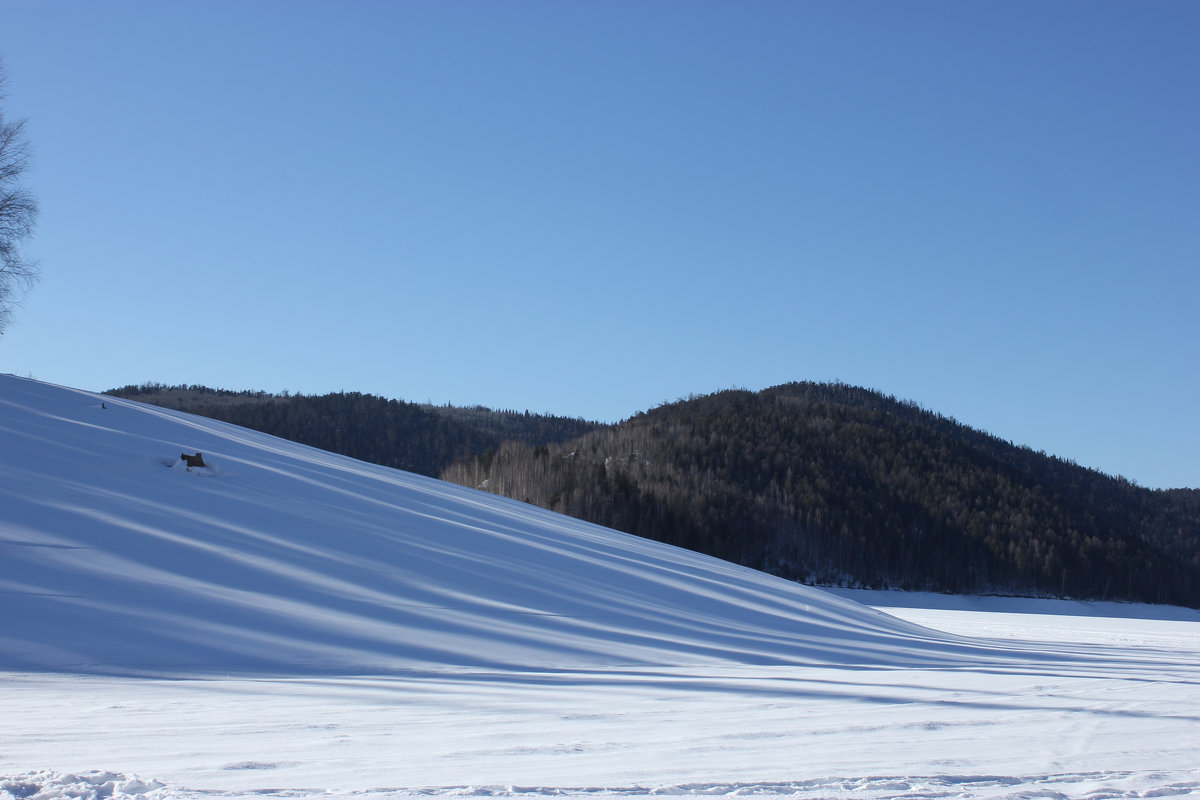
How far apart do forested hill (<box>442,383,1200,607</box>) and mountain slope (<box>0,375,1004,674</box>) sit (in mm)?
30632

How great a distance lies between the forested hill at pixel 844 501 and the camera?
4738 cm

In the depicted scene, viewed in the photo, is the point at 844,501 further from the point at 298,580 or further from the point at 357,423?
the point at 298,580

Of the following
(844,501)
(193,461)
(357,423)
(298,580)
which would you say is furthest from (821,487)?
(298,580)

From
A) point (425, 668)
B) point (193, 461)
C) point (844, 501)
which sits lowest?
point (425, 668)

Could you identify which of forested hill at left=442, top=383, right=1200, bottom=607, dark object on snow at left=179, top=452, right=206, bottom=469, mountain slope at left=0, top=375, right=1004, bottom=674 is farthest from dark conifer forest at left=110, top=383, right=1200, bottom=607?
dark object on snow at left=179, top=452, right=206, bottom=469

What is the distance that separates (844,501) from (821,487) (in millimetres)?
1843

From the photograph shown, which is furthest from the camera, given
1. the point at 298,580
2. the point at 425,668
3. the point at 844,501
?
the point at 844,501

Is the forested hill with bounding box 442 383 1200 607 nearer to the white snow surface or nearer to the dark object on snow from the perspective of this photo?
the white snow surface

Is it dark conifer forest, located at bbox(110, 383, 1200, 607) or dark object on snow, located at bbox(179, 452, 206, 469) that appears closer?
dark object on snow, located at bbox(179, 452, 206, 469)

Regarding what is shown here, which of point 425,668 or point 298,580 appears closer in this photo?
point 425,668

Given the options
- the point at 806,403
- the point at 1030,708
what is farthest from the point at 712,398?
the point at 1030,708

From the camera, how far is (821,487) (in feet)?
186

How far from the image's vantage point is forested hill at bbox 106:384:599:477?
222 ft

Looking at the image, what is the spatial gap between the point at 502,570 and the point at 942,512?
182 feet
